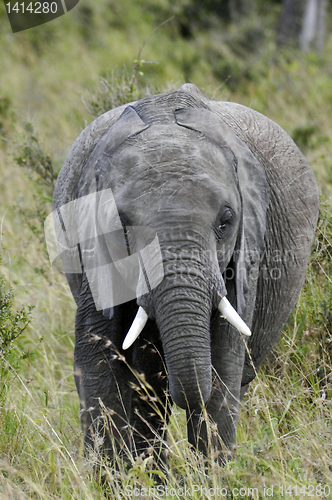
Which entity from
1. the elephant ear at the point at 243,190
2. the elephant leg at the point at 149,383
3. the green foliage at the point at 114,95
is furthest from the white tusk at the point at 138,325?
the green foliage at the point at 114,95

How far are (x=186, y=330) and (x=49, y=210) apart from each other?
4.26 m

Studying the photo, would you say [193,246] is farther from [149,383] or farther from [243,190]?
[149,383]

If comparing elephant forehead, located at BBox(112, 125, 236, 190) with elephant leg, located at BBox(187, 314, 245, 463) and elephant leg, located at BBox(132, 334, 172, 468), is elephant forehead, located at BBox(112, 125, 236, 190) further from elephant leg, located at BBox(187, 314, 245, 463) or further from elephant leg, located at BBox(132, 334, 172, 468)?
elephant leg, located at BBox(132, 334, 172, 468)

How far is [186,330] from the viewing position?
2.85m

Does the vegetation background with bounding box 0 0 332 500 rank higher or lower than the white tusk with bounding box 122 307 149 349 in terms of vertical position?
lower

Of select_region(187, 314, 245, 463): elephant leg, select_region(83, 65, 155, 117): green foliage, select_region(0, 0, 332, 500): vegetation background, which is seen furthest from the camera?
select_region(83, 65, 155, 117): green foliage

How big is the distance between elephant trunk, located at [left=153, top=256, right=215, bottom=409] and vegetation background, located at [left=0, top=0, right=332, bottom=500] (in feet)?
1.16

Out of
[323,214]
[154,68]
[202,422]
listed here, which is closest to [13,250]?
[323,214]

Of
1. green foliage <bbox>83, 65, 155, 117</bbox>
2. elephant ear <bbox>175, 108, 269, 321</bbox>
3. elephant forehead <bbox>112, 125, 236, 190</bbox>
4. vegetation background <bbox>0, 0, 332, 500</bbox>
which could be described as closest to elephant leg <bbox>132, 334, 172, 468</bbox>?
vegetation background <bbox>0, 0, 332, 500</bbox>

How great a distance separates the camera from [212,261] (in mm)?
2990

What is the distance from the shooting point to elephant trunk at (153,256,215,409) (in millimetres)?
→ 2842

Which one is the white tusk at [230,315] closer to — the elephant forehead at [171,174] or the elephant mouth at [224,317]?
the elephant mouth at [224,317]

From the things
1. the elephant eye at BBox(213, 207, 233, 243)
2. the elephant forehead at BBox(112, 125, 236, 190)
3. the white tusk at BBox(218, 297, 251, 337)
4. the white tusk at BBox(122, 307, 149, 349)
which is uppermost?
the elephant forehead at BBox(112, 125, 236, 190)

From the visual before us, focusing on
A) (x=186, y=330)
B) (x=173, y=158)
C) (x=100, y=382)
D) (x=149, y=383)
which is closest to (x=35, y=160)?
(x=149, y=383)
